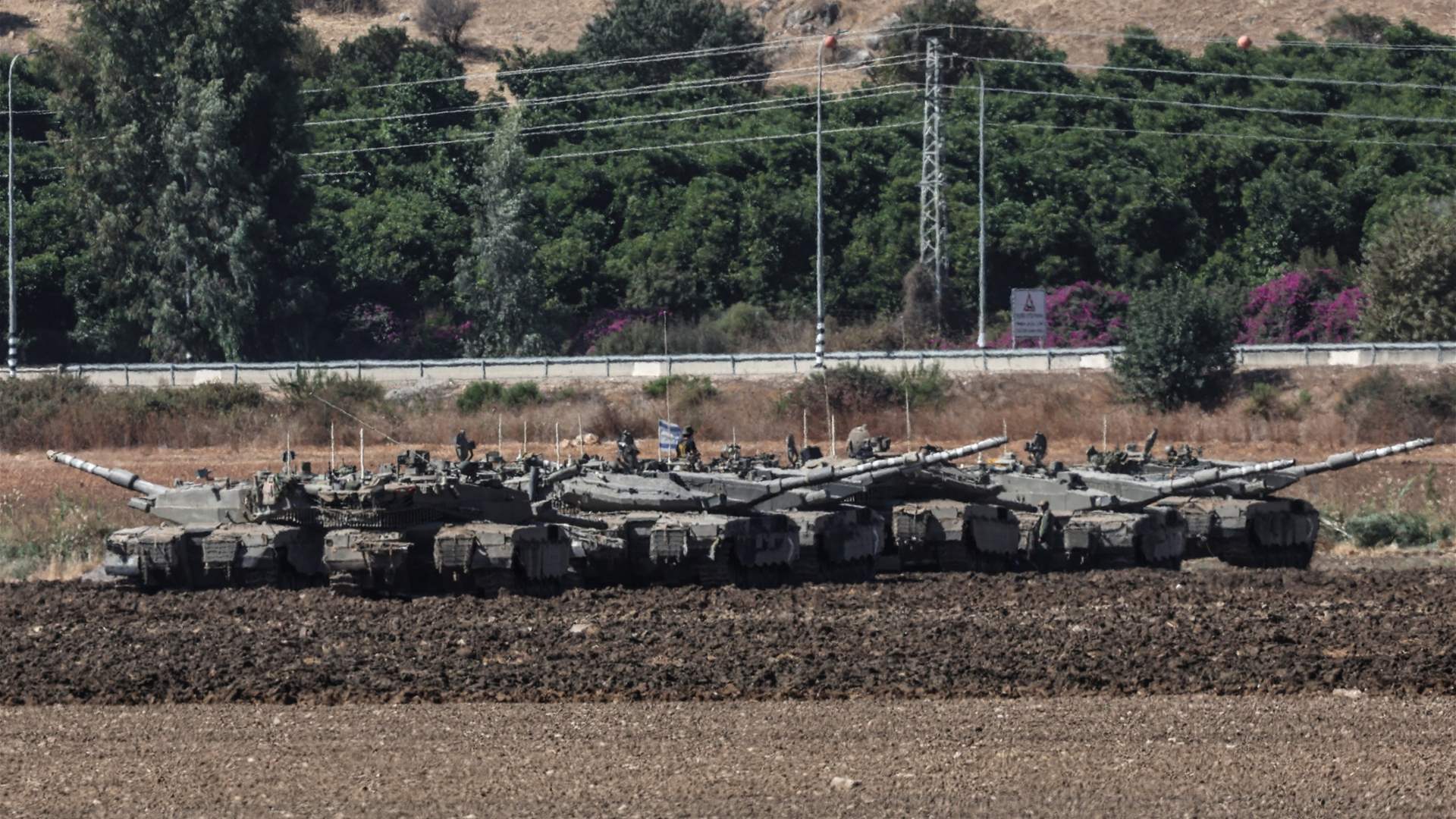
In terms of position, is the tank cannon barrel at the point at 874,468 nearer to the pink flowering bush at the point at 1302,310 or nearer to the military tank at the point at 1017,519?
the military tank at the point at 1017,519

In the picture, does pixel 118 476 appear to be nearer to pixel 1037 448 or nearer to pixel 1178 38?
pixel 1037 448

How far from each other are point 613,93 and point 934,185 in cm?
2496

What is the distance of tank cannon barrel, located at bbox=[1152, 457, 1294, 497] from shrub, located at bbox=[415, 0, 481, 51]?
64395 millimetres

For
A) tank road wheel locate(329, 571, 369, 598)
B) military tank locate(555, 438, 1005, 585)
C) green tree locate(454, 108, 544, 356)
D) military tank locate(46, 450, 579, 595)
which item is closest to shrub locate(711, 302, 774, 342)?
green tree locate(454, 108, 544, 356)

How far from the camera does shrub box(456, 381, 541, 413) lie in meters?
57.4

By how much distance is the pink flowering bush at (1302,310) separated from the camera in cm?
6438

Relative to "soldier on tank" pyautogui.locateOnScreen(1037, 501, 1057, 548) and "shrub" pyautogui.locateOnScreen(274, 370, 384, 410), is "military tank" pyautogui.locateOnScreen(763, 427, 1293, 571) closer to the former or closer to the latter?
"soldier on tank" pyautogui.locateOnScreen(1037, 501, 1057, 548)

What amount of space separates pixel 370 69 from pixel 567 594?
197 feet

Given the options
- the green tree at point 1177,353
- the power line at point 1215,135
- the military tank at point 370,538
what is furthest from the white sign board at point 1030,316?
the military tank at point 370,538

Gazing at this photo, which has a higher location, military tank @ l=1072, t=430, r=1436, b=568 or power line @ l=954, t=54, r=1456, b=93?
power line @ l=954, t=54, r=1456, b=93

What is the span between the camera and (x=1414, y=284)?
60531mm

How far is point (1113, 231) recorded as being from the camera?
73062 mm

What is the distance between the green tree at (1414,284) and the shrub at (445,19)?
1845 inches

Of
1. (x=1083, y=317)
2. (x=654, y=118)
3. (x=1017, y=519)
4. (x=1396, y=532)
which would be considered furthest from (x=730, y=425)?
(x=654, y=118)
